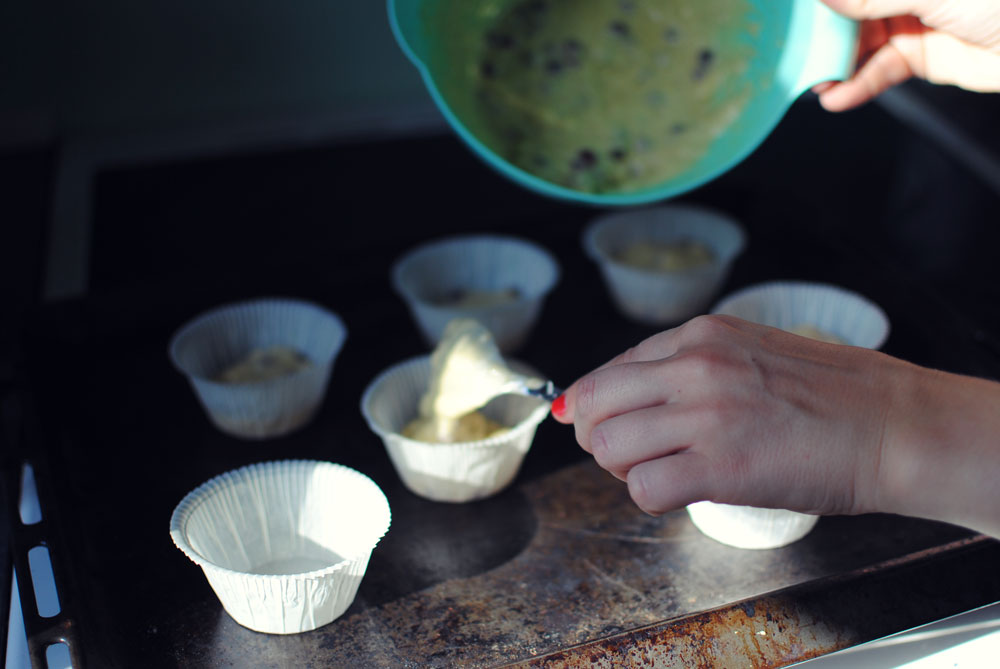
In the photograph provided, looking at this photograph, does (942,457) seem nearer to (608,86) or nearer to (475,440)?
(475,440)

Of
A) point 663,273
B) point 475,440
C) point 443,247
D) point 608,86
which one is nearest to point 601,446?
point 475,440

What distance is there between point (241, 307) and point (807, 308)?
1161 millimetres

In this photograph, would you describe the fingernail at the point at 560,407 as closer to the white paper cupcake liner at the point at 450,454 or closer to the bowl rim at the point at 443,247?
the white paper cupcake liner at the point at 450,454

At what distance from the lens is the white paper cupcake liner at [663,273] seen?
1.98 meters

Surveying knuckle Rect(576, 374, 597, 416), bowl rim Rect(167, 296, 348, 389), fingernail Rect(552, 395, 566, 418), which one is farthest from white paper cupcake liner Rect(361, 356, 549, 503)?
knuckle Rect(576, 374, 597, 416)

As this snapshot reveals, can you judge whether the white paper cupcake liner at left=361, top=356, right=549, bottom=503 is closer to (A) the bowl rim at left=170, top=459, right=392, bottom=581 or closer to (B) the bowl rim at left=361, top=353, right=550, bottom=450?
(B) the bowl rim at left=361, top=353, right=550, bottom=450

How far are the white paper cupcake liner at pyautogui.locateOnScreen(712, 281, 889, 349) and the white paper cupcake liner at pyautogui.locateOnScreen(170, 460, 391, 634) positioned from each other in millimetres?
844

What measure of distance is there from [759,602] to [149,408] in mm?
1157

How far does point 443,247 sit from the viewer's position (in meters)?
2.08

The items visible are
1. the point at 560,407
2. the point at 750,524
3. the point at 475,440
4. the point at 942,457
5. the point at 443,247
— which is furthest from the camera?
the point at 443,247

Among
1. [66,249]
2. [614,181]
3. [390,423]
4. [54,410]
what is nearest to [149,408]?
[54,410]

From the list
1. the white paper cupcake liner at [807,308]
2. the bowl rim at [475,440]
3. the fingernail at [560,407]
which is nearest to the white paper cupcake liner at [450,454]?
the bowl rim at [475,440]

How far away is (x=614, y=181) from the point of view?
1661 mm

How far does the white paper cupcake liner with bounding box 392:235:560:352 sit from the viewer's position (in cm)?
191
